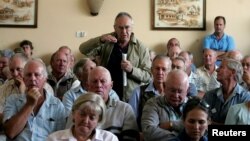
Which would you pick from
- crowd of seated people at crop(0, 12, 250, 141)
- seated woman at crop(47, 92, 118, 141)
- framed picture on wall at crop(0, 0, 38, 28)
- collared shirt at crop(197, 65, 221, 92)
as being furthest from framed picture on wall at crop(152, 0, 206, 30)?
seated woman at crop(47, 92, 118, 141)

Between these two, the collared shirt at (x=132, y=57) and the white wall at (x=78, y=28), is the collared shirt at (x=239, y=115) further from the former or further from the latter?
the white wall at (x=78, y=28)

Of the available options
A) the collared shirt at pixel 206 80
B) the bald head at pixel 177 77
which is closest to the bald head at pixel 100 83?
the bald head at pixel 177 77

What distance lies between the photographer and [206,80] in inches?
205

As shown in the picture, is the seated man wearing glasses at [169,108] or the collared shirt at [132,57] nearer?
the seated man wearing glasses at [169,108]

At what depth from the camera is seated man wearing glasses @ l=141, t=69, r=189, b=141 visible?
8.58ft

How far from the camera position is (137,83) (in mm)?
3545

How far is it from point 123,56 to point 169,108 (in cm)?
92

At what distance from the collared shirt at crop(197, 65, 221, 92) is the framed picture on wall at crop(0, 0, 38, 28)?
→ 271 centimetres

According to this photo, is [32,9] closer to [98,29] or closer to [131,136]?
[98,29]

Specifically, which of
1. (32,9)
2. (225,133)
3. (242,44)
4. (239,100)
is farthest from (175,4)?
(225,133)

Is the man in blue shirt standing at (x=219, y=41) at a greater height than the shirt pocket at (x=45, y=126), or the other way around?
the man in blue shirt standing at (x=219, y=41)

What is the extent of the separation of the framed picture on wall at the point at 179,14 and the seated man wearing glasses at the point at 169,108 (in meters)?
3.86

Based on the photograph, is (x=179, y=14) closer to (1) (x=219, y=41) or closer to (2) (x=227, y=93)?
(1) (x=219, y=41)

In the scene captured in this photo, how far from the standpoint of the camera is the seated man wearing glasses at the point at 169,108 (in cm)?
262
